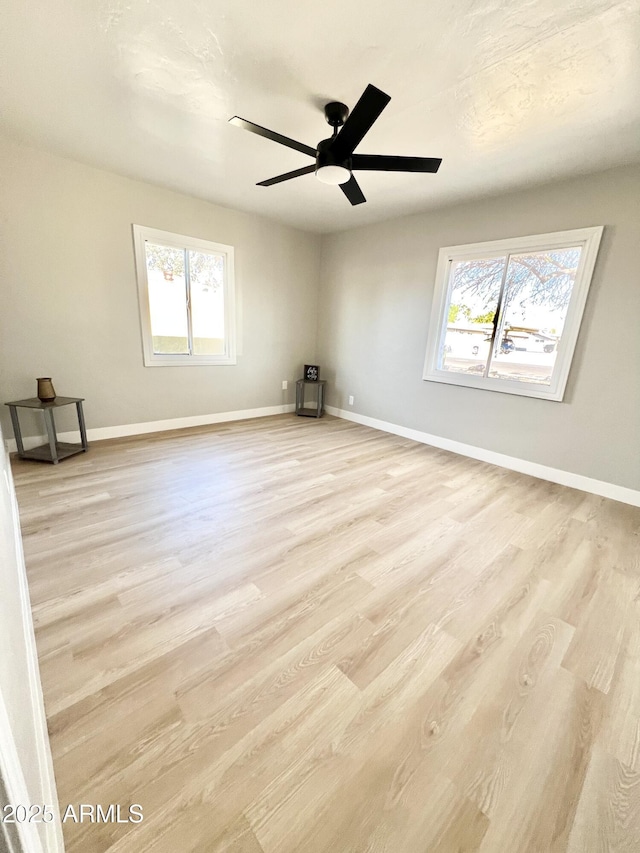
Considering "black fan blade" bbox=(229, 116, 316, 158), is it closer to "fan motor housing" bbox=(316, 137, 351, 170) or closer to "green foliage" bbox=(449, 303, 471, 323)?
"fan motor housing" bbox=(316, 137, 351, 170)

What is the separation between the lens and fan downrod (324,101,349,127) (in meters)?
2.04

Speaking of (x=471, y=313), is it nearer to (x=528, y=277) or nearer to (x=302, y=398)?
(x=528, y=277)

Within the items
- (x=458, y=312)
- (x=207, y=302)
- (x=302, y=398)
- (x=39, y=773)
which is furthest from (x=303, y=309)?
(x=39, y=773)

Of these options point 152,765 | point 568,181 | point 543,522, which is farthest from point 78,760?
point 568,181

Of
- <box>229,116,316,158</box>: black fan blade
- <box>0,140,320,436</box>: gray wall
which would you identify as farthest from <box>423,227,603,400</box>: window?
<box>0,140,320,436</box>: gray wall

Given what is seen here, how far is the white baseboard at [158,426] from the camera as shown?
127 inches

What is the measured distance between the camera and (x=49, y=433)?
114 inches

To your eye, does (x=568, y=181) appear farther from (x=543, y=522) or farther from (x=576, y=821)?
(x=576, y=821)

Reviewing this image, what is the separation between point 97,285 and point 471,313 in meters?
3.88

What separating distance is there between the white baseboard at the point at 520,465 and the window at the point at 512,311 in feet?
2.26

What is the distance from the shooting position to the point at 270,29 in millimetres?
1579

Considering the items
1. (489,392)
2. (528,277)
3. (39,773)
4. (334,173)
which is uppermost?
(334,173)

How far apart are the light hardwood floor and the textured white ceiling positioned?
2634mm

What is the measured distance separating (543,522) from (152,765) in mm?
2609
